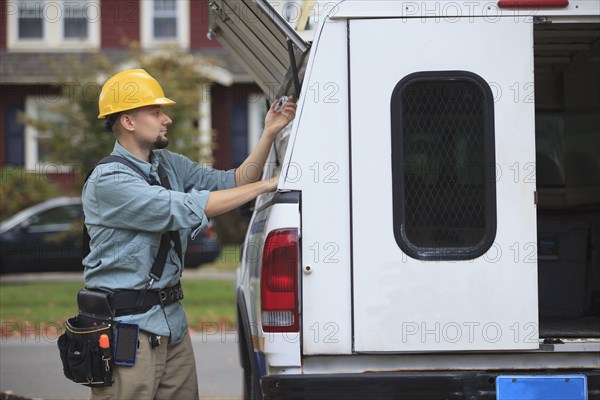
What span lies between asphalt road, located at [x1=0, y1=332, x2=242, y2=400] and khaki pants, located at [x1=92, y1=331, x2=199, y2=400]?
3047mm

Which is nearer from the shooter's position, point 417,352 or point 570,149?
point 417,352

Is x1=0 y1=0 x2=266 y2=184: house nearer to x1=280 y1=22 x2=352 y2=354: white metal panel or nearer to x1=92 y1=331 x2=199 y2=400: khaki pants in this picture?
x1=92 y1=331 x2=199 y2=400: khaki pants

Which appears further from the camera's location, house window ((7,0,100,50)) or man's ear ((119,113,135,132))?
house window ((7,0,100,50))

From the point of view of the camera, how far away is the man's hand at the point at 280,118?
4680 millimetres

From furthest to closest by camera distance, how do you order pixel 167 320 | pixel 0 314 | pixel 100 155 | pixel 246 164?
pixel 100 155 → pixel 0 314 → pixel 246 164 → pixel 167 320

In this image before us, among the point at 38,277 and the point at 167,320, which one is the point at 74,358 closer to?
the point at 167,320

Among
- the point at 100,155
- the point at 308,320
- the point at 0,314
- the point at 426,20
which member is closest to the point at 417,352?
the point at 308,320

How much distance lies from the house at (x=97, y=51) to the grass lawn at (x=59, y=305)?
8.79 m

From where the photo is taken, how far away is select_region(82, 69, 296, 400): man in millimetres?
4250

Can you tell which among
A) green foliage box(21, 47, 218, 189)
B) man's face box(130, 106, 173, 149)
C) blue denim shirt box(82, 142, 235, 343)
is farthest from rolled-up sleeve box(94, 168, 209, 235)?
green foliage box(21, 47, 218, 189)

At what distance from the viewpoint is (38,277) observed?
698 inches

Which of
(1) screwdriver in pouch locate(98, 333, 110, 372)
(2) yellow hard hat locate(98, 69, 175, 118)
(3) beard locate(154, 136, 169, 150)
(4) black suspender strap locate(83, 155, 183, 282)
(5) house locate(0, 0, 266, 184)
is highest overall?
(5) house locate(0, 0, 266, 184)

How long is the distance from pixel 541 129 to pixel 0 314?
8441 mm

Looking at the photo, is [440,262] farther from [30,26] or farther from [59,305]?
[30,26]
